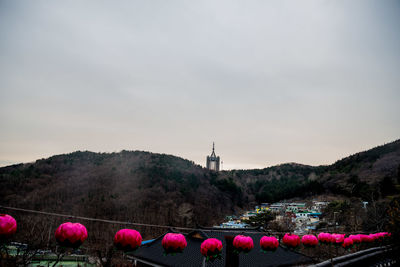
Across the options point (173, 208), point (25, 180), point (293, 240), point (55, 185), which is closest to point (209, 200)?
point (173, 208)

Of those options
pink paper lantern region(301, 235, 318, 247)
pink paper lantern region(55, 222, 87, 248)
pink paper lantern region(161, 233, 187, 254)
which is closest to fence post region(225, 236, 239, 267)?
pink paper lantern region(161, 233, 187, 254)

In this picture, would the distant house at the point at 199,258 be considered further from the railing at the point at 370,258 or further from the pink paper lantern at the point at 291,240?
the railing at the point at 370,258

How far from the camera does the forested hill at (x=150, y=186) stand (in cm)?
4822

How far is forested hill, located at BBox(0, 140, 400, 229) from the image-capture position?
4822 centimetres

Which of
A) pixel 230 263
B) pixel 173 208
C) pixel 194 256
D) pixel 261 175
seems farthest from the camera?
pixel 261 175

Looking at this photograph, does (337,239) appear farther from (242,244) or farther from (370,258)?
(370,258)

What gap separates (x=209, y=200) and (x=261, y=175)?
4559 cm

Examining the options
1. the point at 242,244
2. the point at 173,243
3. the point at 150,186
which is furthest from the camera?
the point at 150,186

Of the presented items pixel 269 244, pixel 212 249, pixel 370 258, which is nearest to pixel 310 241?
pixel 269 244

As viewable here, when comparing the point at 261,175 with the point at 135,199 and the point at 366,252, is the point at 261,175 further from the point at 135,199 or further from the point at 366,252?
the point at 366,252

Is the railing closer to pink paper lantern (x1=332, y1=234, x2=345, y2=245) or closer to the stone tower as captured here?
pink paper lantern (x1=332, y1=234, x2=345, y2=245)

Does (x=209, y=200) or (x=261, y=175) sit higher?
(x=261, y=175)

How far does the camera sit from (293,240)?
5.67m

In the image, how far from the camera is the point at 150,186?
63.1 metres
